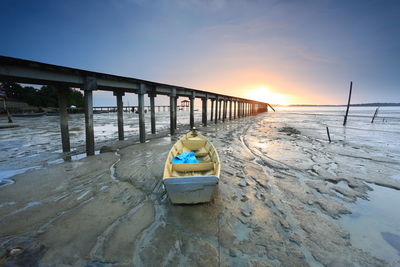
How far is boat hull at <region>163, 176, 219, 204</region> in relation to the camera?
3719 millimetres

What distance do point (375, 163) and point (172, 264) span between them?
10.1 m

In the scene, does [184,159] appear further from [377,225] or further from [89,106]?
[89,106]

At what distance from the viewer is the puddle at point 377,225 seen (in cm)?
315

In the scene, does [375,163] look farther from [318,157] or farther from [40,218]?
[40,218]

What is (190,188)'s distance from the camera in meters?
3.85

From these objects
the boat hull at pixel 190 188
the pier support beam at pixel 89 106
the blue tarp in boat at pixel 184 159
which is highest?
the pier support beam at pixel 89 106

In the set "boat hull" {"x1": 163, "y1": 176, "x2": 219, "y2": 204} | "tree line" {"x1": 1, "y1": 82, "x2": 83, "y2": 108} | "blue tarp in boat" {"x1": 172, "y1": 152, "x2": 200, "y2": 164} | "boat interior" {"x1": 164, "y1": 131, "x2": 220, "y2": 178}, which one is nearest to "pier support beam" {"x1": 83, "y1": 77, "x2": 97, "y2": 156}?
"boat interior" {"x1": 164, "y1": 131, "x2": 220, "y2": 178}

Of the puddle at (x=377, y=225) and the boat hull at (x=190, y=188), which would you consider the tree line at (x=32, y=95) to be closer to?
the boat hull at (x=190, y=188)

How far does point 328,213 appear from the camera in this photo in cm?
416

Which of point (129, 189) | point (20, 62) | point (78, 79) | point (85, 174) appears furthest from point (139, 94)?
point (129, 189)

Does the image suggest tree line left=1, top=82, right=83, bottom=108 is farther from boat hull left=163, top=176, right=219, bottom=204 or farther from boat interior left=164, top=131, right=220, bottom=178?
boat hull left=163, top=176, right=219, bottom=204

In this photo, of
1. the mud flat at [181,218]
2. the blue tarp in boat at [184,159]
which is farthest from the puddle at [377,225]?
the blue tarp in boat at [184,159]

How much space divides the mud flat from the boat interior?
812 millimetres

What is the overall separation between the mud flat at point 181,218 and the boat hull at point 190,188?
0.30 metres
